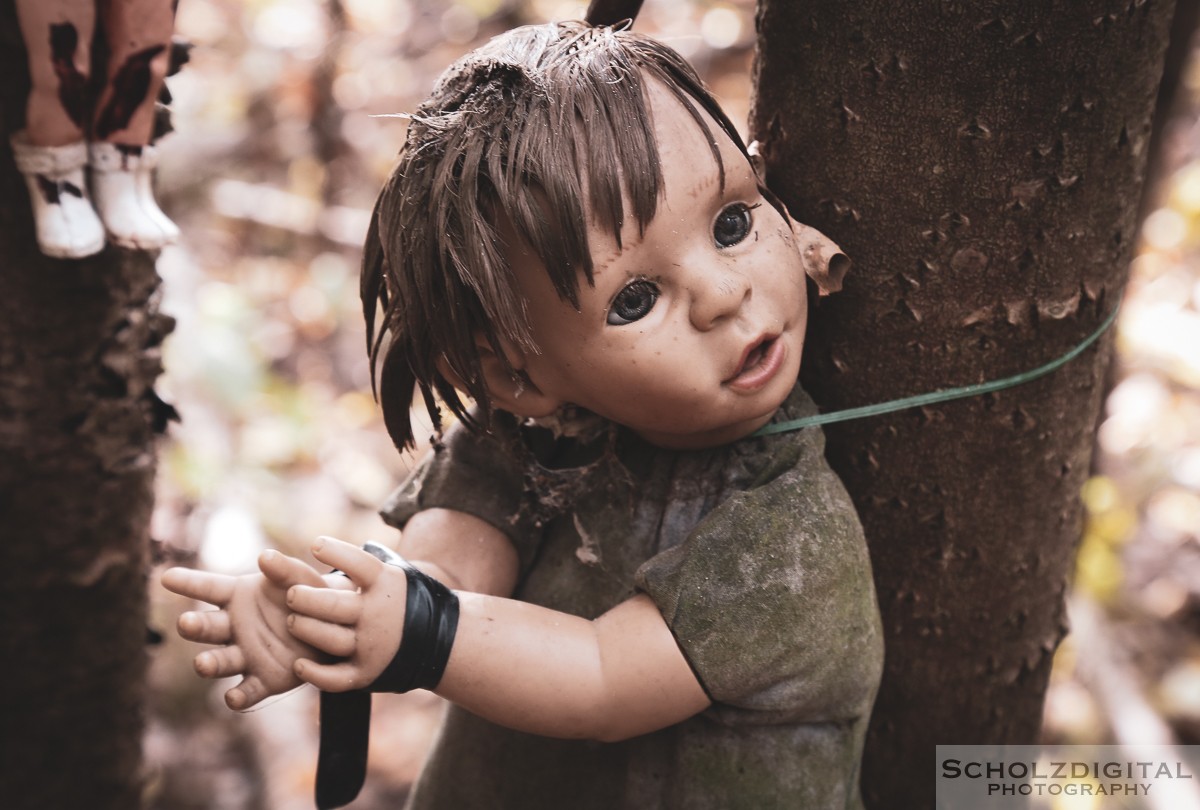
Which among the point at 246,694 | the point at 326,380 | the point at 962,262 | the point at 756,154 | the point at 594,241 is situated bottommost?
the point at 246,694

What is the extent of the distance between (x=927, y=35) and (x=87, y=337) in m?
1.19

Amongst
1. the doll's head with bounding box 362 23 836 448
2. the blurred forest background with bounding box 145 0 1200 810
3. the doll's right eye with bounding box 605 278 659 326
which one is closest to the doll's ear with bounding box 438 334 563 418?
the doll's head with bounding box 362 23 836 448

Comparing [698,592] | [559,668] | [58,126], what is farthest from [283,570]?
[58,126]

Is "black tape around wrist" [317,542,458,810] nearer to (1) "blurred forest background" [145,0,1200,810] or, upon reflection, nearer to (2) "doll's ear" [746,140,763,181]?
(2) "doll's ear" [746,140,763,181]

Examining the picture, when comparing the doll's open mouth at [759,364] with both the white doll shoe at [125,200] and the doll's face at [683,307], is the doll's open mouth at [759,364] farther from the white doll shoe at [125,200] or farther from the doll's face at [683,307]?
the white doll shoe at [125,200]

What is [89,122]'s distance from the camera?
1.37 meters

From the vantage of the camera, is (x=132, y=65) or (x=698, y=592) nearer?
(x=698, y=592)

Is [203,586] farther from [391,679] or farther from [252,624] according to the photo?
[391,679]

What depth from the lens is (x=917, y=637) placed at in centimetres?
131

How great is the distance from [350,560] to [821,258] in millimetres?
584

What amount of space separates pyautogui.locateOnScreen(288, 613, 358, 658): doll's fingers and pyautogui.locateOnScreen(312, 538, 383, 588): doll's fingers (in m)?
0.05

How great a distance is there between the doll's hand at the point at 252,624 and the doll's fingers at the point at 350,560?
20 mm

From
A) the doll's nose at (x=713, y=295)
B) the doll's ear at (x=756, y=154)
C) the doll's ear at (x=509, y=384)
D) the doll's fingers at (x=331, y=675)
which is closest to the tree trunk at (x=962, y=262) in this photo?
the doll's ear at (x=756, y=154)

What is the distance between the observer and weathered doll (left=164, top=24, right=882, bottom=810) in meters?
0.97
